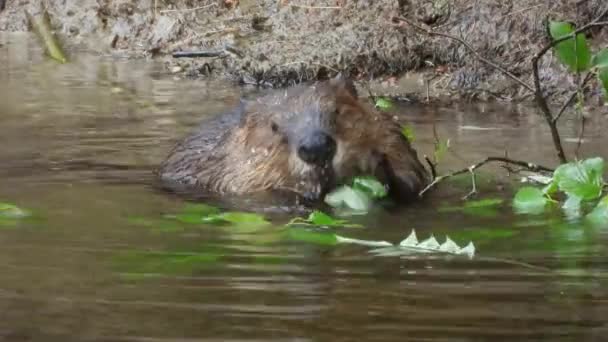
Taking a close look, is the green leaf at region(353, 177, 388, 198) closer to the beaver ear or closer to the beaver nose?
the beaver nose

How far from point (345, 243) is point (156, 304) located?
1.01 metres

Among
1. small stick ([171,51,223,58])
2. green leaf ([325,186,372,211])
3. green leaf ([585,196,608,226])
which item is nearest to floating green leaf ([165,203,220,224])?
green leaf ([325,186,372,211])

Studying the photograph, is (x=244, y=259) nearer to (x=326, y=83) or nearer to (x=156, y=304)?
(x=156, y=304)

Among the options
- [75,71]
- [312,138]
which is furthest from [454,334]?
[75,71]

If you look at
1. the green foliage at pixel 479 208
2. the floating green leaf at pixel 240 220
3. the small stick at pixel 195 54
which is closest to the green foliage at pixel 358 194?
the green foliage at pixel 479 208

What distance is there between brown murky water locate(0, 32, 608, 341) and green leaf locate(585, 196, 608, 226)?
0.28ft

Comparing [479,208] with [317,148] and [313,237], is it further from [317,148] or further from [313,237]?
[313,237]

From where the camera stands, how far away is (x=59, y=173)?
234 inches

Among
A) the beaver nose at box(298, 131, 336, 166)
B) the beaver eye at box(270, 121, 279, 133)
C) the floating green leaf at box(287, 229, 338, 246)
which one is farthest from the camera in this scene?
the beaver eye at box(270, 121, 279, 133)

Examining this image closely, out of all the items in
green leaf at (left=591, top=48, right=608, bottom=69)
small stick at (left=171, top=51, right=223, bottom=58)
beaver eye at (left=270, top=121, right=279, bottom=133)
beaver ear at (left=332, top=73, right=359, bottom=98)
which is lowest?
small stick at (left=171, top=51, right=223, bottom=58)

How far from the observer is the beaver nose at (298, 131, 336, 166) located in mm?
4965

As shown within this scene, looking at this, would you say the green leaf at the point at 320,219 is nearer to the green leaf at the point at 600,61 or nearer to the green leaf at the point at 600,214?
the green leaf at the point at 600,214

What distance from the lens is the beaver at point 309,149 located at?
513 centimetres

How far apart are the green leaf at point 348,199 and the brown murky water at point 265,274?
0.11 metres
